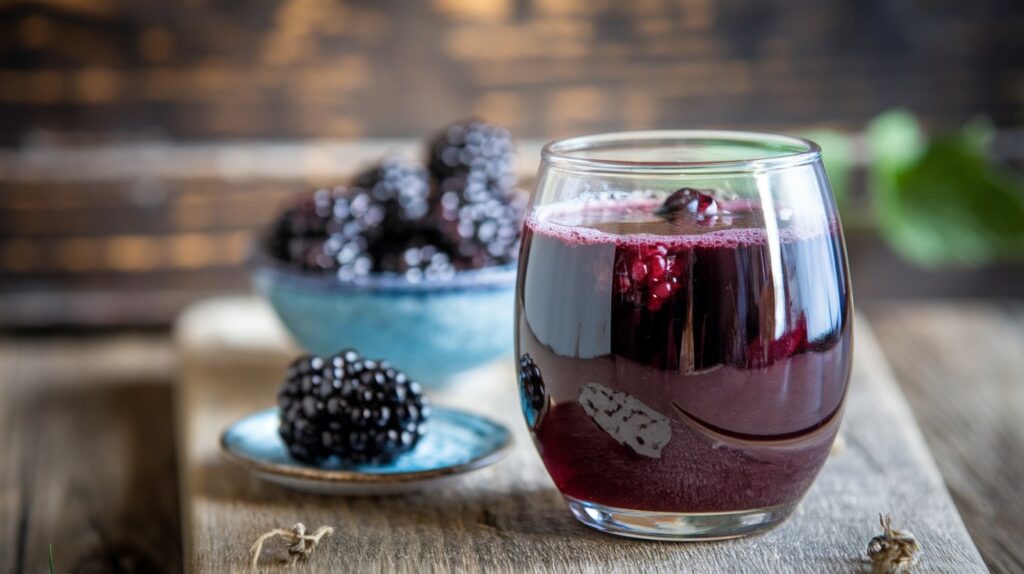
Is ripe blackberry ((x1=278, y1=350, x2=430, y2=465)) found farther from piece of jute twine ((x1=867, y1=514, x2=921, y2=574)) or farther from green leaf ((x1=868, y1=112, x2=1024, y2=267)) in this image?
green leaf ((x1=868, y1=112, x2=1024, y2=267))

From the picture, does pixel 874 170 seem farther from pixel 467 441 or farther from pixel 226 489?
pixel 226 489

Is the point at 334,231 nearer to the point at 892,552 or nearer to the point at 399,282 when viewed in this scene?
the point at 399,282

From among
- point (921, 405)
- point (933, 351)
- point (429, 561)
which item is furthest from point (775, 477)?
point (933, 351)

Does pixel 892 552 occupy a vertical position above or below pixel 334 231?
below

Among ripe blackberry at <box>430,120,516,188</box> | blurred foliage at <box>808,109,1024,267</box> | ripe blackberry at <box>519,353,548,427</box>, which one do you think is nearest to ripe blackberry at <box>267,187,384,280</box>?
ripe blackberry at <box>430,120,516,188</box>

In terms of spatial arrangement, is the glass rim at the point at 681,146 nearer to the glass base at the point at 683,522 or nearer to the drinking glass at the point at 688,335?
the drinking glass at the point at 688,335

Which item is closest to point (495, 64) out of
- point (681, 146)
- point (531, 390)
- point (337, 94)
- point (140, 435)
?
point (337, 94)
